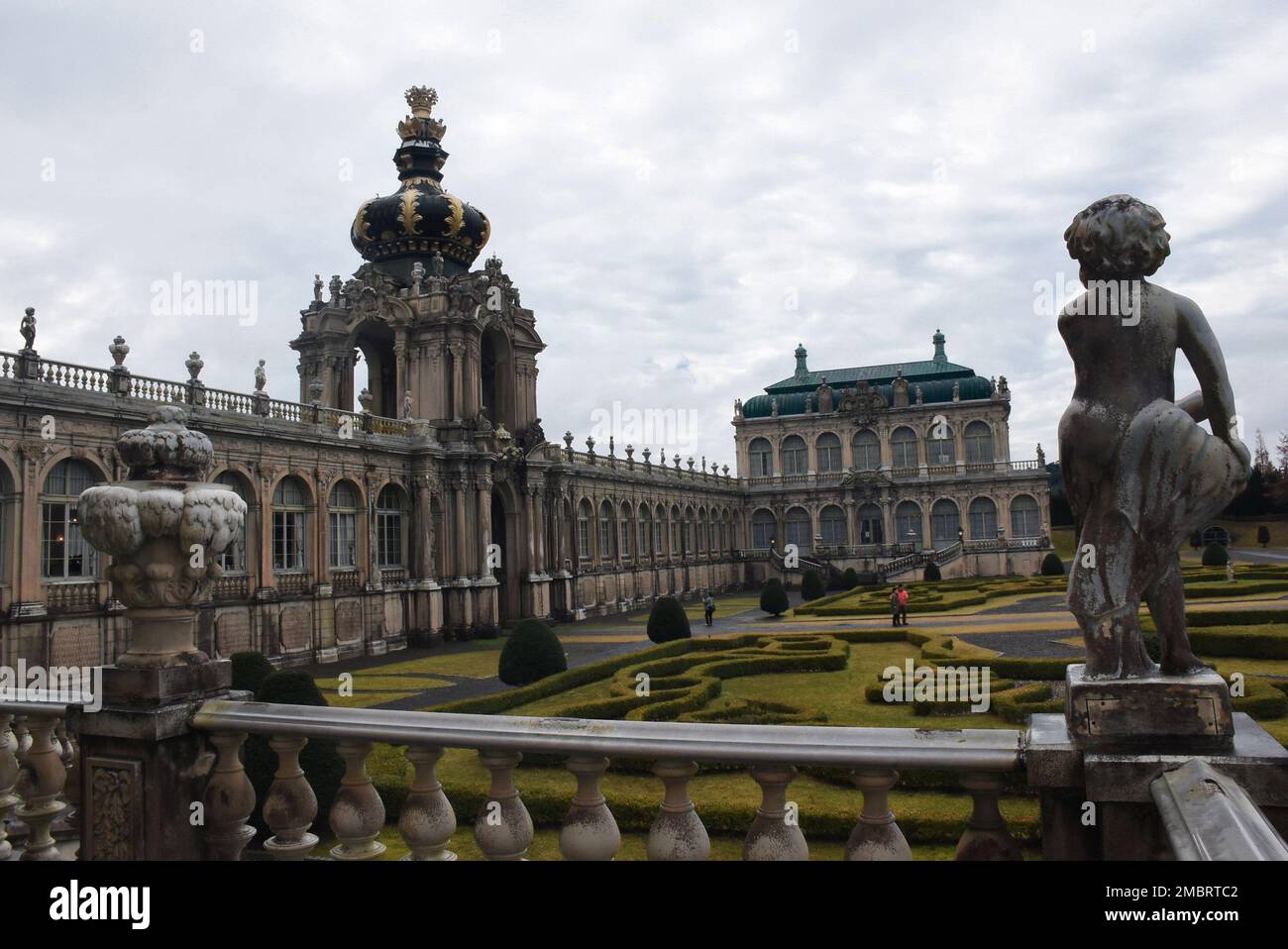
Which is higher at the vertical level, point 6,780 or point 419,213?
point 419,213

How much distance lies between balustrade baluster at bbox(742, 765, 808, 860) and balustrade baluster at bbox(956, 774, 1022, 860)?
2.13 ft

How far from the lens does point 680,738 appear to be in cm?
397

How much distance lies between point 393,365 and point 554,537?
408 inches

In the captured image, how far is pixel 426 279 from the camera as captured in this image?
36.9 m

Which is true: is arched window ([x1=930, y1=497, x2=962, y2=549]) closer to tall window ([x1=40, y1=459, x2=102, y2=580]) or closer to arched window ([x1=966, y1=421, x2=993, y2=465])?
arched window ([x1=966, y1=421, x2=993, y2=465])

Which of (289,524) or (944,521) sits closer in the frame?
(289,524)

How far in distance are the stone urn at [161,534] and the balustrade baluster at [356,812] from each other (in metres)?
1.20

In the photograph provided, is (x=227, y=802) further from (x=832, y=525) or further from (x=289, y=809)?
(x=832, y=525)

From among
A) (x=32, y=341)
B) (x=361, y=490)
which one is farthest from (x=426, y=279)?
(x=32, y=341)

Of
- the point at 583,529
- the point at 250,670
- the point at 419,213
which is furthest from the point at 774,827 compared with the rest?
the point at 583,529

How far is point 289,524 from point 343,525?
235 cm
